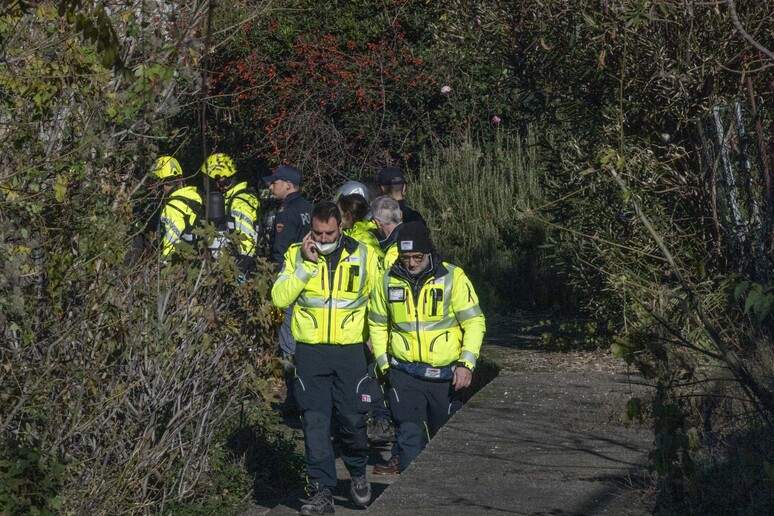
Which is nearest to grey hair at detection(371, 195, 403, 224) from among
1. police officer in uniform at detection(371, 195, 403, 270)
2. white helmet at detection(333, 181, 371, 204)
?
police officer in uniform at detection(371, 195, 403, 270)

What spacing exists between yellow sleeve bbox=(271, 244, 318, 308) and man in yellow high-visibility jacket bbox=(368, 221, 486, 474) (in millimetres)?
433

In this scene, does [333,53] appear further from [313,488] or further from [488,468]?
[488,468]

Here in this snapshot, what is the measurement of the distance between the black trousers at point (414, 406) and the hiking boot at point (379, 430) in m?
2.08

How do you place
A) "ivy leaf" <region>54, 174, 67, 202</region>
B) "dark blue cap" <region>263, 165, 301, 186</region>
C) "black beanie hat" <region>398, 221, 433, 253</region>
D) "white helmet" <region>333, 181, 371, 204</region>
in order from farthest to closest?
"dark blue cap" <region>263, 165, 301, 186</region> → "white helmet" <region>333, 181, 371, 204</region> → "black beanie hat" <region>398, 221, 433, 253</region> → "ivy leaf" <region>54, 174, 67, 202</region>

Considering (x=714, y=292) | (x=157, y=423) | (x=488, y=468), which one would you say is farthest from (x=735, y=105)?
(x=157, y=423)

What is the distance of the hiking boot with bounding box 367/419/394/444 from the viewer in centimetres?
984

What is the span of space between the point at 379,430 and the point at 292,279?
8.43 ft

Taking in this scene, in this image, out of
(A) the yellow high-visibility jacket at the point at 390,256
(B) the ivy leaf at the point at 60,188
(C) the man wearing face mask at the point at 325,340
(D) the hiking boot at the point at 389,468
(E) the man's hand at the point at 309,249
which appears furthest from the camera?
(A) the yellow high-visibility jacket at the point at 390,256

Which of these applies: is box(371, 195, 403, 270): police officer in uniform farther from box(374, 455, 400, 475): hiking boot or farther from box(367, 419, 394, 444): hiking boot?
box(374, 455, 400, 475): hiking boot

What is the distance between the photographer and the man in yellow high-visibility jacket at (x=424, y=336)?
761cm

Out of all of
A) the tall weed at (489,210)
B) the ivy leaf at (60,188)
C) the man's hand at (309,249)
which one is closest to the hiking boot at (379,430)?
the man's hand at (309,249)

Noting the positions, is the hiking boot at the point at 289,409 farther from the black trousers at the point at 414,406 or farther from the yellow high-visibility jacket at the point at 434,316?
the yellow high-visibility jacket at the point at 434,316

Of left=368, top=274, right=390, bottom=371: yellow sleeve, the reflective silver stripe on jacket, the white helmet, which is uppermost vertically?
the white helmet

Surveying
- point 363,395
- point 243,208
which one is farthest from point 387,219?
point 363,395
